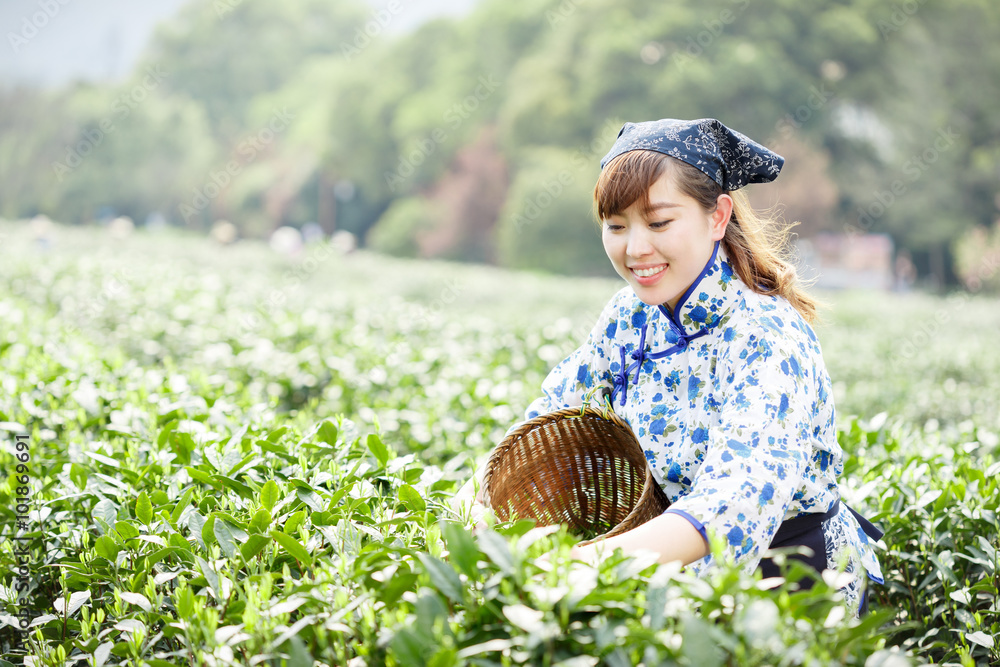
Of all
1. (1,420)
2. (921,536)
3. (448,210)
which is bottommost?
(921,536)

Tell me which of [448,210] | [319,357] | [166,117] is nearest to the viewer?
[319,357]

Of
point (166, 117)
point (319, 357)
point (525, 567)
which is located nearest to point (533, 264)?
point (319, 357)

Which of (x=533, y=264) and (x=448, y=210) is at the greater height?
(x=448, y=210)

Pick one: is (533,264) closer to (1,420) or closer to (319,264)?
(319,264)

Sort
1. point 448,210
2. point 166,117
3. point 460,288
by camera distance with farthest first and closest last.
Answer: point 166,117 < point 448,210 < point 460,288

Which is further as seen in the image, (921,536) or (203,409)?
(203,409)

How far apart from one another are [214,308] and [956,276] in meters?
25.5

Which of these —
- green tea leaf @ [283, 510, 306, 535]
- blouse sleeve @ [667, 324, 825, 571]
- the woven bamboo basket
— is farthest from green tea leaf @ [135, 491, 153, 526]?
blouse sleeve @ [667, 324, 825, 571]

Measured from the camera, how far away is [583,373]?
6.84ft

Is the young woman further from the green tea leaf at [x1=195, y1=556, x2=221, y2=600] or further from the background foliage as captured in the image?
the background foliage

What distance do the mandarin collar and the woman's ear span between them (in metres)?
0.02

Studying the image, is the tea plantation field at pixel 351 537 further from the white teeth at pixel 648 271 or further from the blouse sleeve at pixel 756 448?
the white teeth at pixel 648 271

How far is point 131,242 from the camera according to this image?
18875mm

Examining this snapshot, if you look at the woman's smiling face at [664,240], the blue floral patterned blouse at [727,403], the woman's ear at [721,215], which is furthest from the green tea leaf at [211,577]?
the woman's ear at [721,215]
